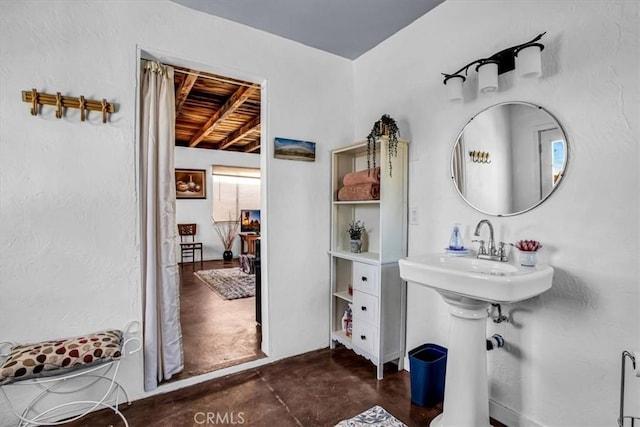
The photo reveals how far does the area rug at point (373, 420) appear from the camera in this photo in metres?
1.79

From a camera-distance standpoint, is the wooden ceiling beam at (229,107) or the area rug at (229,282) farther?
the area rug at (229,282)

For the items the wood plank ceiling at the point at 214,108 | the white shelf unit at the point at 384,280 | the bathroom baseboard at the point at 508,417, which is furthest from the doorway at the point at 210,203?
the bathroom baseboard at the point at 508,417

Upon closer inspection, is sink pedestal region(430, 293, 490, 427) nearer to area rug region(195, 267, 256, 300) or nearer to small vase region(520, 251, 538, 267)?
small vase region(520, 251, 538, 267)

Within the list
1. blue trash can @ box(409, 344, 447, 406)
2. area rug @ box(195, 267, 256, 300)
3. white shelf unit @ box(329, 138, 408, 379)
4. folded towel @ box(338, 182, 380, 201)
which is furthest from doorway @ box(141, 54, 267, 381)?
blue trash can @ box(409, 344, 447, 406)

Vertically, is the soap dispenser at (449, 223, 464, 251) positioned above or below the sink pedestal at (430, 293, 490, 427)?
above

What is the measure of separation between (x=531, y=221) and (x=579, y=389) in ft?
2.73

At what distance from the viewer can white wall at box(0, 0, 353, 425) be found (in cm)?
171

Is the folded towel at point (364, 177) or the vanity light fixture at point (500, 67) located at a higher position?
the vanity light fixture at point (500, 67)

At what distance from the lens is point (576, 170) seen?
152 centimetres

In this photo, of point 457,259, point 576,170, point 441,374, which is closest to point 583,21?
point 576,170

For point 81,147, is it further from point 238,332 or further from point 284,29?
point 238,332

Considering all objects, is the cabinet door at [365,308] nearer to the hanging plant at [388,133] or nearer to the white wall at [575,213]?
the white wall at [575,213]

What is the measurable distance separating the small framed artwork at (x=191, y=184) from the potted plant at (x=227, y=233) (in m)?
0.76

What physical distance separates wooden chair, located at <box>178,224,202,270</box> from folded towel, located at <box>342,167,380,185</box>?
5.30 m
